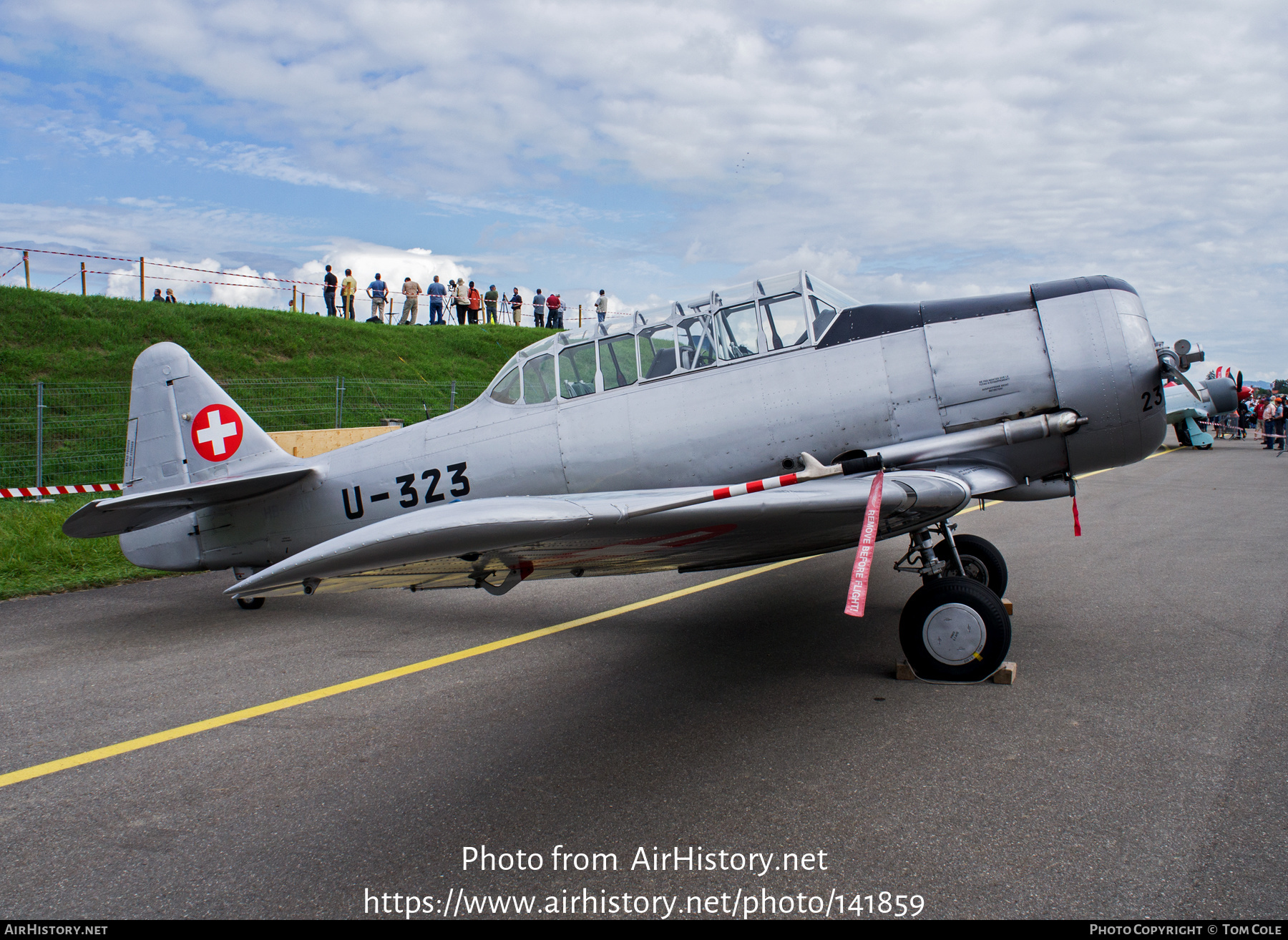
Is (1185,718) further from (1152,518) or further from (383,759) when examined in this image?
(1152,518)

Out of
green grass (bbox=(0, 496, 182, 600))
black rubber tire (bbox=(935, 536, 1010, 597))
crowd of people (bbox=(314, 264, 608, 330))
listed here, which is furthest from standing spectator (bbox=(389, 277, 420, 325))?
black rubber tire (bbox=(935, 536, 1010, 597))

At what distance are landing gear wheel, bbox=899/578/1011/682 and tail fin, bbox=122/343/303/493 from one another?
5.22 meters

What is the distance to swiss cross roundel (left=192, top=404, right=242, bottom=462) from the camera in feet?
21.8

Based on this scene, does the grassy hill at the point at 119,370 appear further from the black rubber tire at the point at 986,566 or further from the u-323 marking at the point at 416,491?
the black rubber tire at the point at 986,566

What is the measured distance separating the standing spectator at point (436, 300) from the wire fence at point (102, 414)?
916cm

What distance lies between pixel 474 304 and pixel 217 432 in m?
24.5

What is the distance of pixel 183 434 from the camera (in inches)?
265

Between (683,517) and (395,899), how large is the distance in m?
1.79

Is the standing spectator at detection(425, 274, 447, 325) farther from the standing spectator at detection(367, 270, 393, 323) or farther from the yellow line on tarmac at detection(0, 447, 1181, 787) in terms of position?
the yellow line on tarmac at detection(0, 447, 1181, 787)

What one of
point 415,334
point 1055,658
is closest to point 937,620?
point 1055,658

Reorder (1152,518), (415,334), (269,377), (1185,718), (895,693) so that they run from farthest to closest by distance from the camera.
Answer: (415,334) < (269,377) < (1152,518) < (895,693) < (1185,718)

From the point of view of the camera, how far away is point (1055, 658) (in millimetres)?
4570

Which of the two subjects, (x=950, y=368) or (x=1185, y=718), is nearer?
(x=1185, y=718)

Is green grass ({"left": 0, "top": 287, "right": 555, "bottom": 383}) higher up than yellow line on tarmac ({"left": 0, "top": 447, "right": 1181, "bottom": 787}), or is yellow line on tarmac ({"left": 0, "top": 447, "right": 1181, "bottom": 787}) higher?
green grass ({"left": 0, "top": 287, "right": 555, "bottom": 383})
